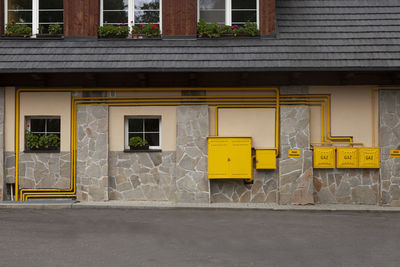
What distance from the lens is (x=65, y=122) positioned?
11922mm

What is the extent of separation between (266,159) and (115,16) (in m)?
5.83

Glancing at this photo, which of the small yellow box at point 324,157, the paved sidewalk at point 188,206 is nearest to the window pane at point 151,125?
the paved sidewalk at point 188,206

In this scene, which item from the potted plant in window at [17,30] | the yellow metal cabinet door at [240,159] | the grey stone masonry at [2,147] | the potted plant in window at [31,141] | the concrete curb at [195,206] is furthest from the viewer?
the potted plant in window at [17,30]

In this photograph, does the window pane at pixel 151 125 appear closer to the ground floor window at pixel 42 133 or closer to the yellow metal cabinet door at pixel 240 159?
the yellow metal cabinet door at pixel 240 159

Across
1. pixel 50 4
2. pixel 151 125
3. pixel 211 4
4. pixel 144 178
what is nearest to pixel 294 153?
pixel 151 125

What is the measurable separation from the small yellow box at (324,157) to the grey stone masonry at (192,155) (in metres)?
2.88

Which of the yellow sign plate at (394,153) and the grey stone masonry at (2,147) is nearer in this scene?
the yellow sign plate at (394,153)

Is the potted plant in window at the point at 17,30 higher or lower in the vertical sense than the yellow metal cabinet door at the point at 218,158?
higher

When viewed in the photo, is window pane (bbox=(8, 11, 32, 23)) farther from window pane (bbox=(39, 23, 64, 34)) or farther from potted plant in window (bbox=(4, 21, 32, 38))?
window pane (bbox=(39, 23, 64, 34))

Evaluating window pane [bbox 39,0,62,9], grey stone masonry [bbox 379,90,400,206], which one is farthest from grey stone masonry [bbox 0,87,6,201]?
grey stone masonry [bbox 379,90,400,206]

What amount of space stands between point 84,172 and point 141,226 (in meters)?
3.61

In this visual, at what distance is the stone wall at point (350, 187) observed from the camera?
1155cm

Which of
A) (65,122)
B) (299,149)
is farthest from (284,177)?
(65,122)

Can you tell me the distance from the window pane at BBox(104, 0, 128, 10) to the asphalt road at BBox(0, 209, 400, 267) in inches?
223
